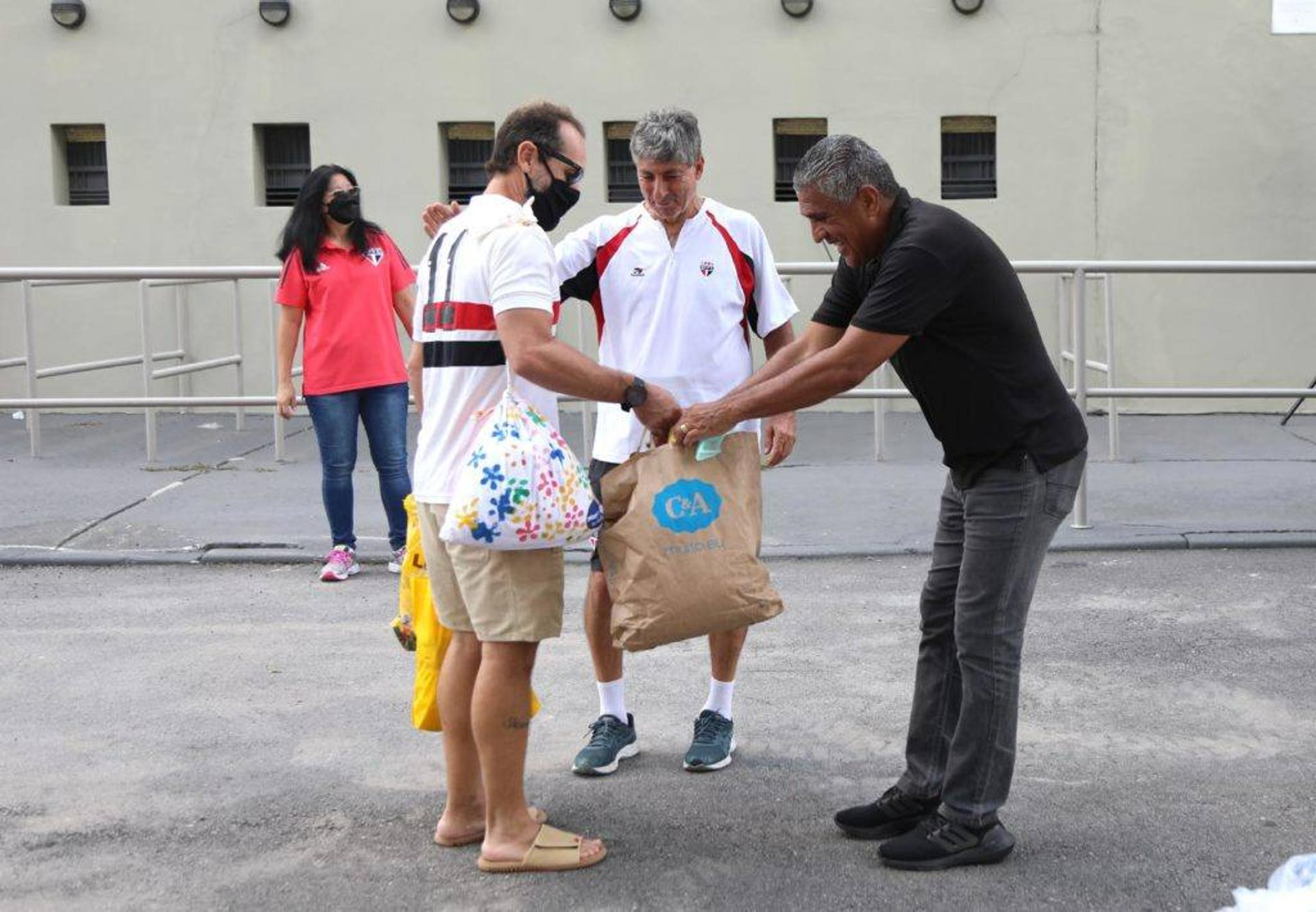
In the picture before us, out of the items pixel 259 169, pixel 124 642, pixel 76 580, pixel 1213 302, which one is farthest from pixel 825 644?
pixel 259 169

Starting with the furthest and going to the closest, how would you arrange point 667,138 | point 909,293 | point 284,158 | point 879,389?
point 284,158 < point 879,389 < point 667,138 < point 909,293

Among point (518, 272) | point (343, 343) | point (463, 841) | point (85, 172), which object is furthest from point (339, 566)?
point (85, 172)

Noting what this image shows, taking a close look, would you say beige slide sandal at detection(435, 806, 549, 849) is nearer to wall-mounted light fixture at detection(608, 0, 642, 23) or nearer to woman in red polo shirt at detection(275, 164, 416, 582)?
woman in red polo shirt at detection(275, 164, 416, 582)

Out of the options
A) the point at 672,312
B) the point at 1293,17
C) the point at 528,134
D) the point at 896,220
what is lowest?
the point at 672,312

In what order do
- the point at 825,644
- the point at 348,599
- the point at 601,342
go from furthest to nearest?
the point at 348,599 → the point at 825,644 → the point at 601,342

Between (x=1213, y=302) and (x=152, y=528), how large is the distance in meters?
7.54

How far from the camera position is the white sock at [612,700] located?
5.09 meters

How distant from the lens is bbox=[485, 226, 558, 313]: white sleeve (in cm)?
405

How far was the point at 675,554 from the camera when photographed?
170 inches

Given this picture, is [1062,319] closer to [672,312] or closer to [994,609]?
[672,312]

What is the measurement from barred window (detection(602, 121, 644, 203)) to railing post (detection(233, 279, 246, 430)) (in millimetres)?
2802

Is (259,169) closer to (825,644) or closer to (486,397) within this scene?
(825,644)

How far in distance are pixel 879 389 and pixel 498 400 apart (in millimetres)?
5070

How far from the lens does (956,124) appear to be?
12.4 meters
